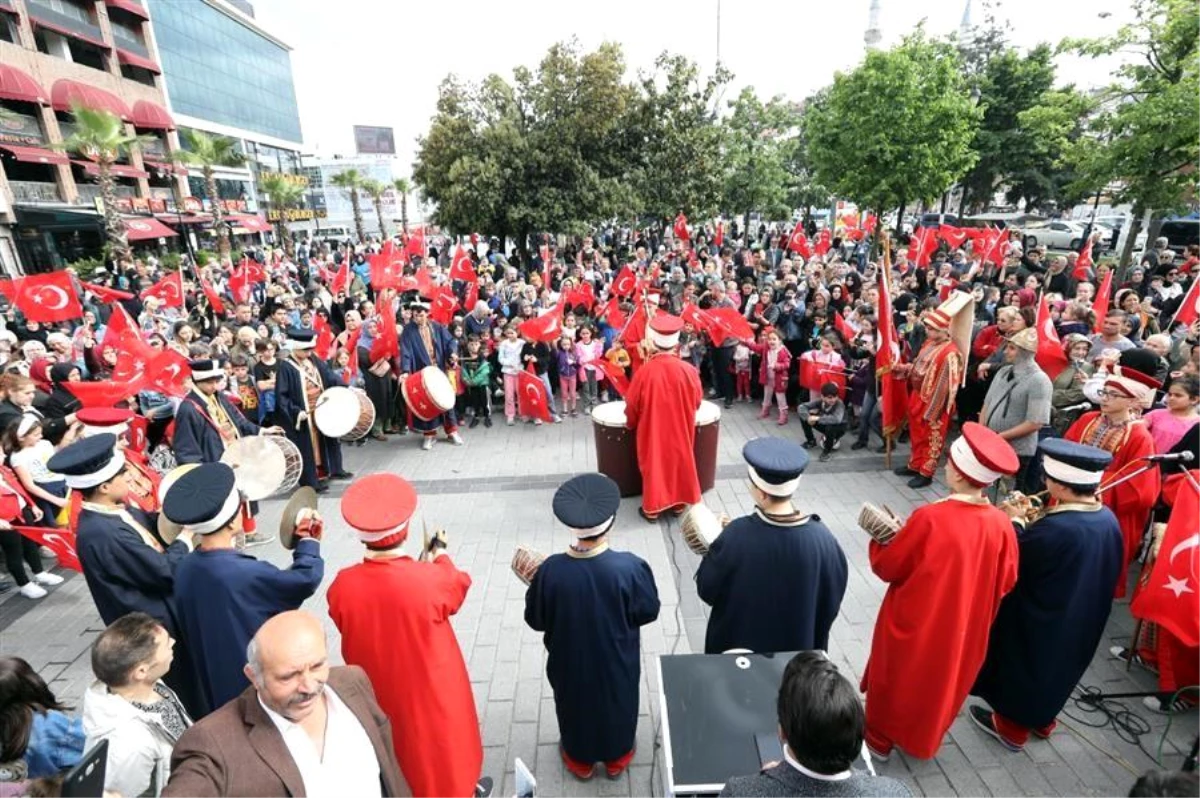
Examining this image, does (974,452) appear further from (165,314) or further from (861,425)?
(165,314)

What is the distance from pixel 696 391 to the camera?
6.16 m

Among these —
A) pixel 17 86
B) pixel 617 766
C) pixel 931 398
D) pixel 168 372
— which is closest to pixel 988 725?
pixel 617 766

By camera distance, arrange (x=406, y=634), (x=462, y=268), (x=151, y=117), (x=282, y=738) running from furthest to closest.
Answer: (x=151, y=117) → (x=462, y=268) → (x=406, y=634) → (x=282, y=738)

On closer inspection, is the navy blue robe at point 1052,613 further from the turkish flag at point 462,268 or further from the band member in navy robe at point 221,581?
the turkish flag at point 462,268

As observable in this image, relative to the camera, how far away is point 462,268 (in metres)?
12.3

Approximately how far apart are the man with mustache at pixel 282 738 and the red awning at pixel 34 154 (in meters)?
33.8

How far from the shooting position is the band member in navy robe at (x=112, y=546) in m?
3.29

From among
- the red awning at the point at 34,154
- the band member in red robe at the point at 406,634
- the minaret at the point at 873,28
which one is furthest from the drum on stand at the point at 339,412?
the minaret at the point at 873,28

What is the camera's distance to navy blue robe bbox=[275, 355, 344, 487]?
278 inches

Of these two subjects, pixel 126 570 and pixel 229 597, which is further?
pixel 126 570

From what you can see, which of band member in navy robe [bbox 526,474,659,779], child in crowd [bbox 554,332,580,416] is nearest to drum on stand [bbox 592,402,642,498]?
child in crowd [bbox 554,332,580,416]

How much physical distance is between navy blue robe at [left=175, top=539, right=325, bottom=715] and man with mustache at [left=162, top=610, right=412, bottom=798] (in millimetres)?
1136

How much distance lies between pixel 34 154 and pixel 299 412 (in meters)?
29.8

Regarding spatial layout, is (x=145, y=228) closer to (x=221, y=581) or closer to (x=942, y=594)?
(x=221, y=581)
